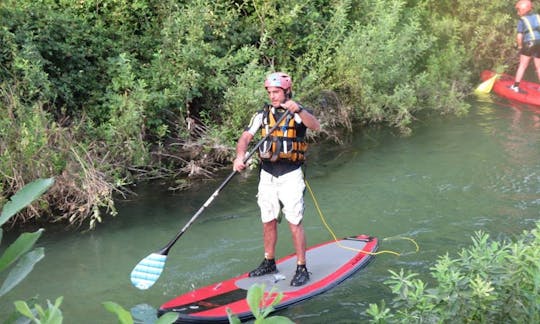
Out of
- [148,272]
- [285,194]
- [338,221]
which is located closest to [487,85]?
[338,221]

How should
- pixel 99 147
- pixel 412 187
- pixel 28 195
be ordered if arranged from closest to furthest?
pixel 28 195, pixel 99 147, pixel 412 187

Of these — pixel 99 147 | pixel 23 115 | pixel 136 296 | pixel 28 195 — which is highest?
pixel 28 195

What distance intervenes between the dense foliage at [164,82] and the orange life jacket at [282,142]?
229 cm

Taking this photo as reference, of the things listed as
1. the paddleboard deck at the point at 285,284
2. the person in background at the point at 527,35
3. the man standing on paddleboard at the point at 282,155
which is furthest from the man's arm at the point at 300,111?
the person in background at the point at 527,35

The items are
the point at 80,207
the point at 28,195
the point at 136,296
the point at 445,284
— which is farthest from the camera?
the point at 80,207

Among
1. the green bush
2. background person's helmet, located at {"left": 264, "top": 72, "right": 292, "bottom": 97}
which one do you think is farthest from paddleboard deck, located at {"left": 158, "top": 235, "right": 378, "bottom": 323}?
the green bush

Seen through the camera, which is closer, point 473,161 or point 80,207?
point 80,207

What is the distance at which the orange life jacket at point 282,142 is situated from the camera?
16.5ft

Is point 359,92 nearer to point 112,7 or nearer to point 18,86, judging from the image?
point 112,7

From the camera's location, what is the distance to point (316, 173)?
8656mm

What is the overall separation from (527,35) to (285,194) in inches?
354

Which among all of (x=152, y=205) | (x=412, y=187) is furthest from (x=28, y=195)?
(x=412, y=187)

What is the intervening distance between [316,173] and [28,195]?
297 inches

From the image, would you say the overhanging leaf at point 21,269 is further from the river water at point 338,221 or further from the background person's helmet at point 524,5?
the background person's helmet at point 524,5
